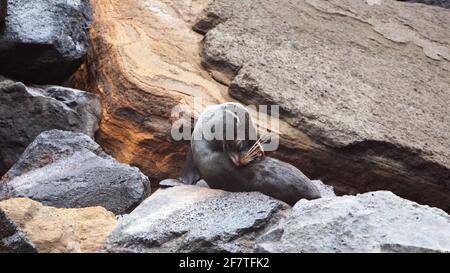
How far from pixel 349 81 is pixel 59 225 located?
2565mm

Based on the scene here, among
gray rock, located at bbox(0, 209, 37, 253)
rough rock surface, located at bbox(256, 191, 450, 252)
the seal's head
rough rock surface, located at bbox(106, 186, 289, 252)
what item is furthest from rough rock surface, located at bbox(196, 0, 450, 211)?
gray rock, located at bbox(0, 209, 37, 253)

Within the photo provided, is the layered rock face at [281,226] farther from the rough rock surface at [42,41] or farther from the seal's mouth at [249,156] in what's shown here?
the rough rock surface at [42,41]

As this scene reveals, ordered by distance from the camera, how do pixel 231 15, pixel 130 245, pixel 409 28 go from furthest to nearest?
pixel 409 28 < pixel 231 15 < pixel 130 245

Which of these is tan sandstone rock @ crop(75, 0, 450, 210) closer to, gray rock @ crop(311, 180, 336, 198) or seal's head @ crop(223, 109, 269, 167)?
gray rock @ crop(311, 180, 336, 198)

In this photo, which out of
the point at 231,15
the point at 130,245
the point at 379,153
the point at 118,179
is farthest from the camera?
the point at 231,15

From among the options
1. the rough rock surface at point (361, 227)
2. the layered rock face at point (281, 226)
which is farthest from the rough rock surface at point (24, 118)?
the rough rock surface at point (361, 227)

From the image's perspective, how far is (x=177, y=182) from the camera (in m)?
4.50

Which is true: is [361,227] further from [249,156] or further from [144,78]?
[144,78]

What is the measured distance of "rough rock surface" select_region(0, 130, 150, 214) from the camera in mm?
4418

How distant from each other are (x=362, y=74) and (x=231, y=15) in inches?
37.8
